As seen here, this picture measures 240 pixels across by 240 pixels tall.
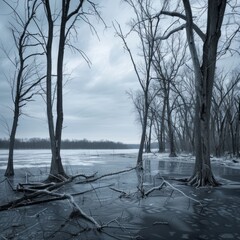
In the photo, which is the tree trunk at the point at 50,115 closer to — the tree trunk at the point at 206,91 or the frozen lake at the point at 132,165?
the frozen lake at the point at 132,165

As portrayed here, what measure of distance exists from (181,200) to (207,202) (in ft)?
2.56

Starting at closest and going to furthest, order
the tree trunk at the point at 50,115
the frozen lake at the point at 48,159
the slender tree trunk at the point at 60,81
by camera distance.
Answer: the tree trunk at the point at 50,115
the slender tree trunk at the point at 60,81
the frozen lake at the point at 48,159

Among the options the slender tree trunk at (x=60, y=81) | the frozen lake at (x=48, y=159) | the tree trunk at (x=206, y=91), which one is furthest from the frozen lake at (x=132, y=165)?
the slender tree trunk at (x=60, y=81)

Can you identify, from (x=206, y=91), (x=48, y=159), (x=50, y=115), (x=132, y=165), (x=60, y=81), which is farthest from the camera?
(x=48, y=159)

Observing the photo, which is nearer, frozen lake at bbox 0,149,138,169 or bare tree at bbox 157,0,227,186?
bare tree at bbox 157,0,227,186

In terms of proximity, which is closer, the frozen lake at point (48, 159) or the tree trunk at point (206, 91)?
the tree trunk at point (206, 91)

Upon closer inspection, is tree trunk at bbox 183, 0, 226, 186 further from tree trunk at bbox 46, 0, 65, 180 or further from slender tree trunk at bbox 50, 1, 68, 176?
slender tree trunk at bbox 50, 1, 68, 176

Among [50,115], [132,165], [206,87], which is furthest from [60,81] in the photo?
[132,165]

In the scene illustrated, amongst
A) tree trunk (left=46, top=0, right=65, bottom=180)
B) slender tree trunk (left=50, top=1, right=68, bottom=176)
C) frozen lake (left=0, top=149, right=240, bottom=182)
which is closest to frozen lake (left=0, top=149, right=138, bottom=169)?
frozen lake (left=0, top=149, right=240, bottom=182)

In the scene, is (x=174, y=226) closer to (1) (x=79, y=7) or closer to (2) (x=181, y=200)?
(2) (x=181, y=200)

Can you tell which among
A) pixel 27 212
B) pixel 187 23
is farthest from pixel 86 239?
pixel 187 23

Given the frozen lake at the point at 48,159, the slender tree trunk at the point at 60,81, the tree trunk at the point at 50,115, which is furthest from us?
the frozen lake at the point at 48,159

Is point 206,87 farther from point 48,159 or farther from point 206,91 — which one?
point 48,159

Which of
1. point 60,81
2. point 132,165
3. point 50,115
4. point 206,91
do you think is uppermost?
point 60,81
